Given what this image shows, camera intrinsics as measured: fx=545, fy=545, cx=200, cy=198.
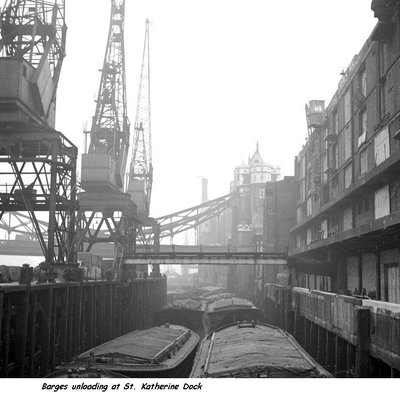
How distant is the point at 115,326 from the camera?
3250 centimetres

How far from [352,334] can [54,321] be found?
37.3 feet

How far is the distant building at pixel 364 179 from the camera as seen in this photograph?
25.6 metres

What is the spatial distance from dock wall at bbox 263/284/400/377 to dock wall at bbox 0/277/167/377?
1031 cm

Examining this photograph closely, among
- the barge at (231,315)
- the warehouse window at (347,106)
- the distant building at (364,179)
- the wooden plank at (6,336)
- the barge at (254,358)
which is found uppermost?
the warehouse window at (347,106)

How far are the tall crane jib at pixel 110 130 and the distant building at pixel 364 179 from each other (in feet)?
51.2

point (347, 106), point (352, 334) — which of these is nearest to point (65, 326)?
point (352, 334)

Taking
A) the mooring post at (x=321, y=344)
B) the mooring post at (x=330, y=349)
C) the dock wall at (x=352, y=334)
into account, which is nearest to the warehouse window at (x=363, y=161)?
the dock wall at (x=352, y=334)

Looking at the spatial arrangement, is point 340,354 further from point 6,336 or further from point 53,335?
point 6,336

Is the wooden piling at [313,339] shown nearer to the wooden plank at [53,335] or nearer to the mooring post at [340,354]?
the mooring post at [340,354]

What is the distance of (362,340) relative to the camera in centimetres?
1581

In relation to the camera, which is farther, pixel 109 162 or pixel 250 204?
pixel 250 204

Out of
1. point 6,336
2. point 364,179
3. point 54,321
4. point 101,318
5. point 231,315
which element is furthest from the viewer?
point 231,315
